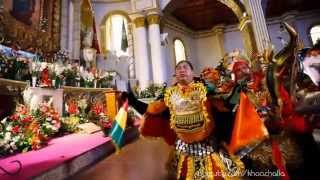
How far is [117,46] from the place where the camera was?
11117 millimetres

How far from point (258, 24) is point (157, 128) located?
7.02 meters

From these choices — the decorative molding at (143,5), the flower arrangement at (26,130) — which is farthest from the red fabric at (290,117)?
the decorative molding at (143,5)

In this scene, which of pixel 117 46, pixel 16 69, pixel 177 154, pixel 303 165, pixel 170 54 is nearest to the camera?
pixel 177 154

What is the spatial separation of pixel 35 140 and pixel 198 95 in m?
2.81

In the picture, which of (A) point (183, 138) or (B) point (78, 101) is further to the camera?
(B) point (78, 101)

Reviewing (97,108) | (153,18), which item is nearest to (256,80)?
(97,108)

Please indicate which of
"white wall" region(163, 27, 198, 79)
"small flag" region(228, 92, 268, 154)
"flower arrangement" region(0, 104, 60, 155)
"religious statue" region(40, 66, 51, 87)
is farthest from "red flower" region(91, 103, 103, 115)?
"white wall" region(163, 27, 198, 79)

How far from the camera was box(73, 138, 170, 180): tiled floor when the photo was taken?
2.21 meters

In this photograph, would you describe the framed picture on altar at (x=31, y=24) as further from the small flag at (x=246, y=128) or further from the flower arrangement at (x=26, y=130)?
the small flag at (x=246, y=128)

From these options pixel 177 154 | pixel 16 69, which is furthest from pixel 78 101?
pixel 177 154

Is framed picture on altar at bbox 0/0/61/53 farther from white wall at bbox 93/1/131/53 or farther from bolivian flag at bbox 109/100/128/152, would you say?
bolivian flag at bbox 109/100/128/152

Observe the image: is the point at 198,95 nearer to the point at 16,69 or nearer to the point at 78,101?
the point at 16,69

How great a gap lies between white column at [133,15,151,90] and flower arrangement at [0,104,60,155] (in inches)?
235

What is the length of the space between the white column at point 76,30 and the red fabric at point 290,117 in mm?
7105
